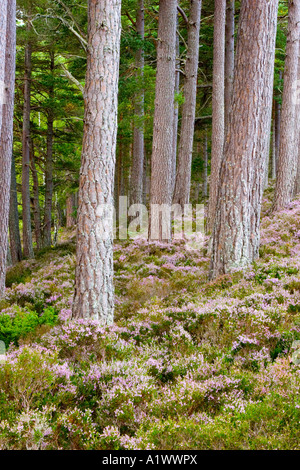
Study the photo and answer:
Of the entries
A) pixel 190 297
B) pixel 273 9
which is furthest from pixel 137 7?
pixel 190 297

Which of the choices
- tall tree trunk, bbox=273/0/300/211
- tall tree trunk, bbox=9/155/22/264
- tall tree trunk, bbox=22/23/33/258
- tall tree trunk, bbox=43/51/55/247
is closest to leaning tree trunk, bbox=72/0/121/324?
tall tree trunk, bbox=273/0/300/211

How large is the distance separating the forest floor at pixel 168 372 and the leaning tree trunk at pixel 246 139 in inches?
27.2

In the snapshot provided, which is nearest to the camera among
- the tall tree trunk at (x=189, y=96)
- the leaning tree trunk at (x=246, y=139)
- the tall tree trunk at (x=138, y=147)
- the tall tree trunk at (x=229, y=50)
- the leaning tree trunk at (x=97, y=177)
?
the leaning tree trunk at (x=97, y=177)

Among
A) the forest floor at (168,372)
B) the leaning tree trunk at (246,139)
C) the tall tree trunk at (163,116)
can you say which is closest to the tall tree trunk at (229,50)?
the tall tree trunk at (163,116)

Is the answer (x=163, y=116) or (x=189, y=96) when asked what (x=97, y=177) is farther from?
(x=189, y=96)

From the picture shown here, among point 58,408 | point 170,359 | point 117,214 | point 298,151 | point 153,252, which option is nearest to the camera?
point 58,408

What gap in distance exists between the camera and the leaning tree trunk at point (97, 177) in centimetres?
530

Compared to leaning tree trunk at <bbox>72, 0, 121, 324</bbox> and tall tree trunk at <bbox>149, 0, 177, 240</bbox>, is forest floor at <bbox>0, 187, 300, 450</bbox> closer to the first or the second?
leaning tree trunk at <bbox>72, 0, 121, 324</bbox>

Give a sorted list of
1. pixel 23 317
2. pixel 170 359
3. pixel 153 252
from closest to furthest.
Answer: pixel 170 359 → pixel 23 317 → pixel 153 252

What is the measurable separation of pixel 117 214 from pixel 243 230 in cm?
1896

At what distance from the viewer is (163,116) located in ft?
38.7

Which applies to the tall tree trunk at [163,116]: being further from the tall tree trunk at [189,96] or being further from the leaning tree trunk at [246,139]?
the leaning tree trunk at [246,139]

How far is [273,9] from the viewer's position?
711 cm

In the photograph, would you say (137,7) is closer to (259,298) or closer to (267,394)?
(259,298)
